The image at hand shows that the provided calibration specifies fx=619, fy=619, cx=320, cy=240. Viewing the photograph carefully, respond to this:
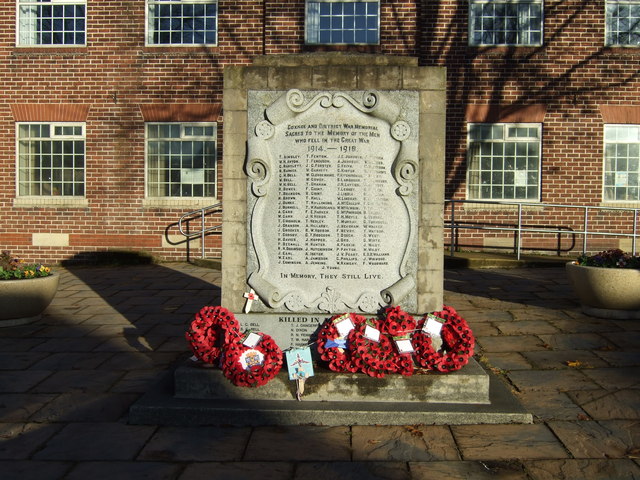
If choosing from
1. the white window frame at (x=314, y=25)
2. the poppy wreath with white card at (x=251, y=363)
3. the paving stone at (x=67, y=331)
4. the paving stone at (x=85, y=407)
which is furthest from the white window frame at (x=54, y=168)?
the poppy wreath with white card at (x=251, y=363)

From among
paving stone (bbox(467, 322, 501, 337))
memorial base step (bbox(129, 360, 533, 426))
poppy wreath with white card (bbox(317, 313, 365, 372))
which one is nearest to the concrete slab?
memorial base step (bbox(129, 360, 533, 426))

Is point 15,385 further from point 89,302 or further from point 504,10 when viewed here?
point 504,10

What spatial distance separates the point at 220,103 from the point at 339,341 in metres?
9.41

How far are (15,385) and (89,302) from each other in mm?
3752

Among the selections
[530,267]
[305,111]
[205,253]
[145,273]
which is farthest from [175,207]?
[305,111]

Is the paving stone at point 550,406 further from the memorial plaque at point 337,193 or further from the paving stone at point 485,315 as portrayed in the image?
the paving stone at point 485,315

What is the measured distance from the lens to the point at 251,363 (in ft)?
13.6

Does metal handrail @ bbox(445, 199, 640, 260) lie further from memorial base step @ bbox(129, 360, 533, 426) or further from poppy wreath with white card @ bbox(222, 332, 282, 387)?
poppy wreath with white card @ bbox(222, 332, 282, 387)

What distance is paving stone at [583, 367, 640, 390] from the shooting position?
181 inches

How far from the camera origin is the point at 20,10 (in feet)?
42.4

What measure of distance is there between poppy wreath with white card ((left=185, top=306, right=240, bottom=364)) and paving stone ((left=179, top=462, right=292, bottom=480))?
1.12 metres

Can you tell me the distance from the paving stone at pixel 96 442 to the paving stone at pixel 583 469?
7.20 feet

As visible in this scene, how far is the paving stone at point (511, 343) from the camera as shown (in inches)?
226

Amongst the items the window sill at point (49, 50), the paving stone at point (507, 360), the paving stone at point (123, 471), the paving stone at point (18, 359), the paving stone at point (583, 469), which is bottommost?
the paving stone at point (123, 471)
